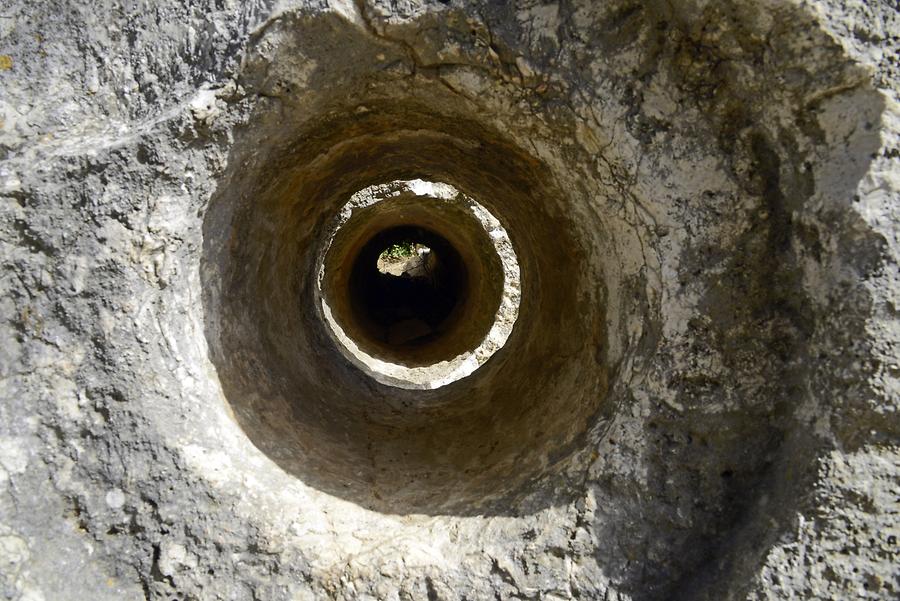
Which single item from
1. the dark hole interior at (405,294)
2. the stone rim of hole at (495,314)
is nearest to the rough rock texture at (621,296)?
the stone rim of hole at (495,314)

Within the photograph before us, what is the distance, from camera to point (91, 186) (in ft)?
4.52

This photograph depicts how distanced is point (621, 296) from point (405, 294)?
4.75m

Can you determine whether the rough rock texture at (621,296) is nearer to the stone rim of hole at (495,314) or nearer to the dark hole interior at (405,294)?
the stone rim of hole at (495,314)

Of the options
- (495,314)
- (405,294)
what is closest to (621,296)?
(495,314)

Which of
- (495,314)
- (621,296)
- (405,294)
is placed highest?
(405,294)

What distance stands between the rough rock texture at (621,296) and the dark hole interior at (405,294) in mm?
3026

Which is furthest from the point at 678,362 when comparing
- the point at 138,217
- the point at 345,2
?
the point at 138,217

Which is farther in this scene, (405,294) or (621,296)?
(405,294)

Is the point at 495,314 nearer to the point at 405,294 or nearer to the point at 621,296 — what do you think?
the point at 405,294

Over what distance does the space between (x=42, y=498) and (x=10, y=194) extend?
2.26 feet

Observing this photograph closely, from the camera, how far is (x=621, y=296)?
1599 millimetres

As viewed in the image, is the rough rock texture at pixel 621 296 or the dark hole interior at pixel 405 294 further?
the dark hole interior at pixel 405 294

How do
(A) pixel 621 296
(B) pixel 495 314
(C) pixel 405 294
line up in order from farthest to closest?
(C) pixel 405 294, (B) pixel 495 314, (A) pixel 621 296

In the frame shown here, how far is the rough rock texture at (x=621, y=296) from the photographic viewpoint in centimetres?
118
